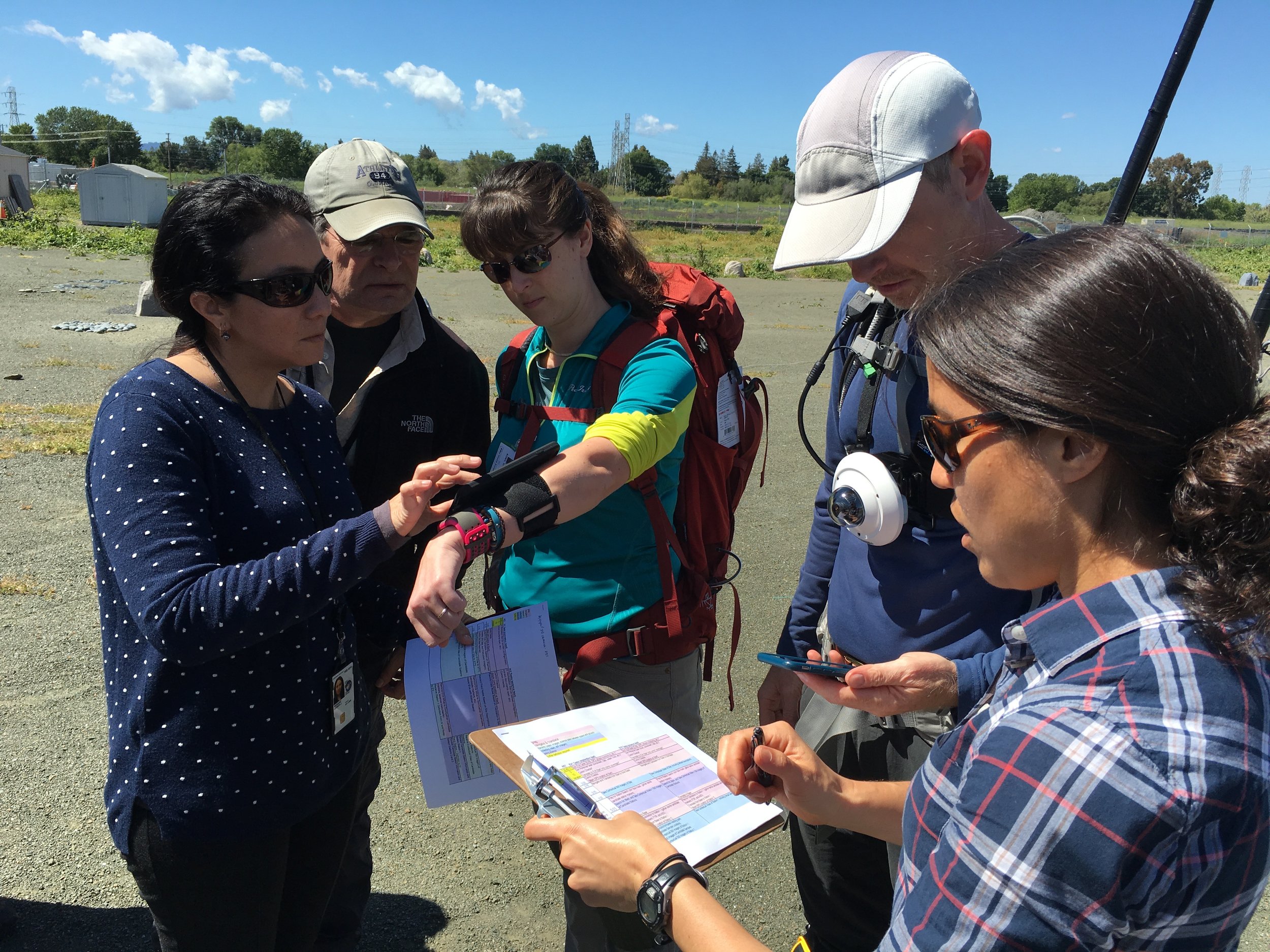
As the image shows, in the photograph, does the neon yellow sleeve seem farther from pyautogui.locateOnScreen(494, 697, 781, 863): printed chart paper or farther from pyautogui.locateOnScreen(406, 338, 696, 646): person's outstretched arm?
pyautogui.locateOnScreen(494, 697, 781, 863): printed chart paper

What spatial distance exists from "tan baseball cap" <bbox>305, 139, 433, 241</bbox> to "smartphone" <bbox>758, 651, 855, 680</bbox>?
1.83m

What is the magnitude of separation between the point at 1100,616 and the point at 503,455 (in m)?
1.67

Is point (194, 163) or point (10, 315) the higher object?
point (194, 163)

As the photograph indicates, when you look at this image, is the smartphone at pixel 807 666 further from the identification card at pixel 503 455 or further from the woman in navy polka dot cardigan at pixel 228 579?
the identification card at pixel 503 455

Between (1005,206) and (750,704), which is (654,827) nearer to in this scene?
(750,704)

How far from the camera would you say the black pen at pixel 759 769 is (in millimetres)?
1595

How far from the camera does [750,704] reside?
162 inches

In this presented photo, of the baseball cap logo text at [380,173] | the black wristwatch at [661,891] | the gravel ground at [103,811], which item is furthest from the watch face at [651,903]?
the baseball cap logo text at [380,173]

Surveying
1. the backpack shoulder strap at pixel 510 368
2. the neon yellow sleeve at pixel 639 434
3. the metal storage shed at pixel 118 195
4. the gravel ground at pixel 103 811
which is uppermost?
the metal storage shed at pixel 118 195

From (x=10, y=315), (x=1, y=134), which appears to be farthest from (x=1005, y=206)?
(x=1, y=134)

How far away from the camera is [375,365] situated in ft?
9.34

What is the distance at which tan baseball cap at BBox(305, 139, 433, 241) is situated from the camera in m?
2.72

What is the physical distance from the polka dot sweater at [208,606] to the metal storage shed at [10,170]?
41.4 metres

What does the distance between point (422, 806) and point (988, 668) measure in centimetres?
246
